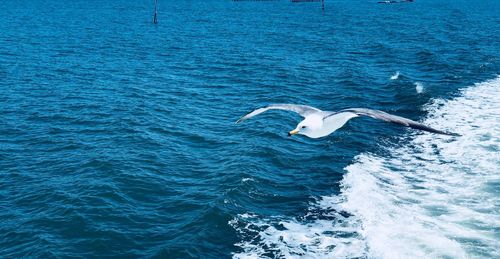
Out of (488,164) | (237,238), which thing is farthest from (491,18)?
(237,238)

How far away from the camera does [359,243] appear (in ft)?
75.7

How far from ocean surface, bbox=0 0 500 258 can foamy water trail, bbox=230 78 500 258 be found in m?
0.10

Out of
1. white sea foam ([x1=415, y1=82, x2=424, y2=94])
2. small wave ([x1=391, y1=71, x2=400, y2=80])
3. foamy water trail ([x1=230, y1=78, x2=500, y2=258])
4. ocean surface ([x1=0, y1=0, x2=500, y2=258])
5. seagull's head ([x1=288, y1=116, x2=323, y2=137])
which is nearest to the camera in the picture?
seagull's head ([x1=288, y1=116, x2=323, y2=137])

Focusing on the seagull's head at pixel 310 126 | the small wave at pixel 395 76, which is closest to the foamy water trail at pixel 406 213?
the seagull's head at pixel 310 126

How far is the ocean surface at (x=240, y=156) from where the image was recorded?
23.7 metres

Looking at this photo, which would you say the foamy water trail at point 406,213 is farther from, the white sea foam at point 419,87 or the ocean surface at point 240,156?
the white sea foam at point 419,87

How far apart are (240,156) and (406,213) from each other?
12.2 meters

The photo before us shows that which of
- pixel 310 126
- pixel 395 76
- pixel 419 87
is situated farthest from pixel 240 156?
pixel 395 76

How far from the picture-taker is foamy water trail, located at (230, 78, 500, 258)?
890 inches

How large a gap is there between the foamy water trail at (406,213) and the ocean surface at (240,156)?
10cm

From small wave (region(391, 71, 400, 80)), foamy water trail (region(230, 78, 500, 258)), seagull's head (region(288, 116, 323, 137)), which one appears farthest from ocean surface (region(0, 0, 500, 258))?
seagull's head (region(288, 116, 323, 137))

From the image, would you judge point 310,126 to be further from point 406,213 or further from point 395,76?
point 395,76

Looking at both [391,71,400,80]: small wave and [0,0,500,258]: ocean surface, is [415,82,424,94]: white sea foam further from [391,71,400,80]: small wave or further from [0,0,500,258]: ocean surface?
[391,71,400,80]: small wave

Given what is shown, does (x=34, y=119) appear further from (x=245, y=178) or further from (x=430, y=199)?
(x=430, y=199)
